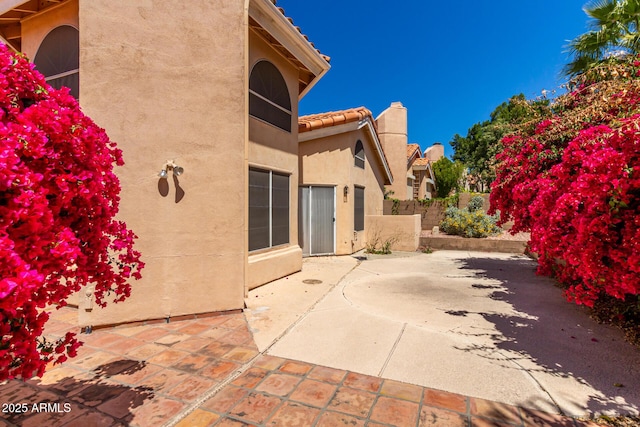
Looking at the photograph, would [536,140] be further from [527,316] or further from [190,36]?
[190,36]

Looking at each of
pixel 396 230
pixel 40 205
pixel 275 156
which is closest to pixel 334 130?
pixel 275 156

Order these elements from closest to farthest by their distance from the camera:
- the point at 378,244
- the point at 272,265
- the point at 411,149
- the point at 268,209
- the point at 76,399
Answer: the point at 76,399, the point at 268,209, the point at 272,265, the point at 378,244, the point at 411,149

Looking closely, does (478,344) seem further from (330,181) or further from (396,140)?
(396,140)

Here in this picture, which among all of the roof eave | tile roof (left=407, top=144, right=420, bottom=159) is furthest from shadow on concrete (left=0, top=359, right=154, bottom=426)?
tile roof (left=407, top=144, right=420, bottom=159)

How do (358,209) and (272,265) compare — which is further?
(358,209)

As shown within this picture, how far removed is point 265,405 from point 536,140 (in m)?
7.64

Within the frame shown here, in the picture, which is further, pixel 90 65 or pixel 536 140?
pixel 536 140

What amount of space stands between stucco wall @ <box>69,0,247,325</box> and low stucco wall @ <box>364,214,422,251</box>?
9283 mm

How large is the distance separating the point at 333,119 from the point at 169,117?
6785mm

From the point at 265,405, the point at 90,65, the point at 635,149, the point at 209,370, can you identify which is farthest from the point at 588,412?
the point at 90,65

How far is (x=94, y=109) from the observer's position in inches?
208

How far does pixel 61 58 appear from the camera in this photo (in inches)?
253

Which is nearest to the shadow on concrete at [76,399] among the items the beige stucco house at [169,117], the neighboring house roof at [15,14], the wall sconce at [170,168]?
the beige stucco house at [169,117]

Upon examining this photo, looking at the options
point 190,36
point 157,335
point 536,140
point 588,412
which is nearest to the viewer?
point 588,412
